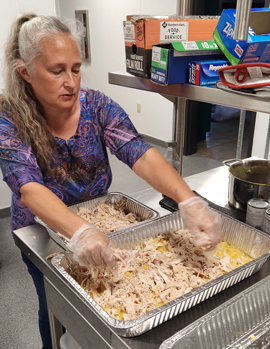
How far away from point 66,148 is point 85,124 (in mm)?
132

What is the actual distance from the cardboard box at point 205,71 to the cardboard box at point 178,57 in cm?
3

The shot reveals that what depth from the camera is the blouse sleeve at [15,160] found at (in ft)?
3.84

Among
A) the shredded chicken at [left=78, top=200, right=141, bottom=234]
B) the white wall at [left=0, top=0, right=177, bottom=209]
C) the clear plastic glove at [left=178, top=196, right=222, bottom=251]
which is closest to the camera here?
the clear plastic glove at [left=178, top=196, right=222, bottom=251]

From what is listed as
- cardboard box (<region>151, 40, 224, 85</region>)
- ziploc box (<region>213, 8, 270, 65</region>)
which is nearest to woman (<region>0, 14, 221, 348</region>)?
cardboard box (<region>151, 40, 224, 85</region>)

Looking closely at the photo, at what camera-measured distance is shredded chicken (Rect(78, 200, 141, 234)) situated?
4.22 feet

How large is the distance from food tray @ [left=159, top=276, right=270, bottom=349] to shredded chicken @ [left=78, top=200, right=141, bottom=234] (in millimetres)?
534

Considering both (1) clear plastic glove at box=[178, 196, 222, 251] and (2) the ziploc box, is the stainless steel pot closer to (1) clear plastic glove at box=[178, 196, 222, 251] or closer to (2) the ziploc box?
(1) clear plastic glove at box=[178, 196, 222, 251]

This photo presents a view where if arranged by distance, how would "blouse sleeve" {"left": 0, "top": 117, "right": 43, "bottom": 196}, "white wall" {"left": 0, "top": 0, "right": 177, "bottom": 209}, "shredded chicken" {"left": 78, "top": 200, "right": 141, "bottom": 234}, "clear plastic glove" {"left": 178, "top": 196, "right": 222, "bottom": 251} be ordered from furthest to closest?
"white wall" {"left": 0, "top": 0, "right": 177, "bottom": 209}, "shredded chicken" {"left": 78, "top": 200, "right": 141, "bottom": 234}, "blouse sleeve" {"left": 0, "top": 117, "right": 43, "bottom": 196}, "clear plastic glove" {"left": 178, "top": 196, "right": 222, "bottom": 251}

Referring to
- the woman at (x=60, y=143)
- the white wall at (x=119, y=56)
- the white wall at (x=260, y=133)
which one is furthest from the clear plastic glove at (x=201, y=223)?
the white wall at (x=119, y=56)

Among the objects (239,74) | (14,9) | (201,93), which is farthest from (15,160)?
(14,9)

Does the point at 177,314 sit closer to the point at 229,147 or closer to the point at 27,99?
the point at 27,99

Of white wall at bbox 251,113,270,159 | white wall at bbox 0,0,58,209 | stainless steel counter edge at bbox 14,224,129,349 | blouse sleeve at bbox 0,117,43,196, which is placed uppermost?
white wall at bbox 0,0,58,209

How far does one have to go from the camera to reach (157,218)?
122cm

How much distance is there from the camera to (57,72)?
1201 millimetres
